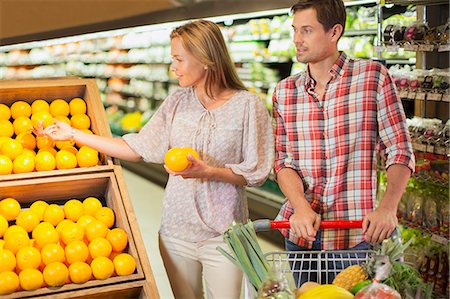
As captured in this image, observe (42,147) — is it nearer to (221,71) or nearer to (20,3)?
(221,71)

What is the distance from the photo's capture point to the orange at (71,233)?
9.35 feet

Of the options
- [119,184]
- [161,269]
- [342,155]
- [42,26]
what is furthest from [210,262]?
[161,269]

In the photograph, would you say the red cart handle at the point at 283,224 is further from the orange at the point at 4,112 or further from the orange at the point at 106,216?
the orange at the point at 4,112

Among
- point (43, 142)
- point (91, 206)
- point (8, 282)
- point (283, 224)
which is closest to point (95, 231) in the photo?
point (91, 206)

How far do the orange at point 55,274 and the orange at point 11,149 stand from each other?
544 millimetres

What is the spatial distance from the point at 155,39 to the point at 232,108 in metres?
8.25

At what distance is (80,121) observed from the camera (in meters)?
3.21

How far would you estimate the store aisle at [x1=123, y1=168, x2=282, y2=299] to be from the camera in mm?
5812

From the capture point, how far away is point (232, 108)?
2.93 m

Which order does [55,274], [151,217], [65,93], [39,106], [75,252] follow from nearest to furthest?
[55,274] < [75,252] < [39,106] < [65,93] < [151,217]

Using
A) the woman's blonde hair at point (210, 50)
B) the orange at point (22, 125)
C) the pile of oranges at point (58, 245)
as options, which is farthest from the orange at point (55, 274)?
the woman's blonde hair at point (210, 50)

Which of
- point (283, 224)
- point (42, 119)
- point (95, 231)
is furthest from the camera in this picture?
point (42, 119)

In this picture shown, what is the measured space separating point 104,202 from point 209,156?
59cm

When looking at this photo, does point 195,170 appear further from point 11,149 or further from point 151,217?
point 151,217
